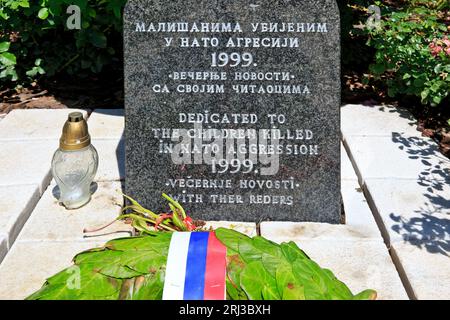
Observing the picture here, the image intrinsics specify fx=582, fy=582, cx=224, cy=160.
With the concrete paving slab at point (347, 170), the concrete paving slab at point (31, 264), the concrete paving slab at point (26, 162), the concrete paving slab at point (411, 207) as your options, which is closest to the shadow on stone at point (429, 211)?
the concrete paving slab at point (411, 207)

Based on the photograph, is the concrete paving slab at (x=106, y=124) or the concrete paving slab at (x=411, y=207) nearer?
the concrete paving slab at (x=411, y=207)

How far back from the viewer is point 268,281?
171cm

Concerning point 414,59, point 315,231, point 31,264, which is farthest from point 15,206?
point 414,59

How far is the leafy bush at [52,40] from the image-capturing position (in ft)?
15.6

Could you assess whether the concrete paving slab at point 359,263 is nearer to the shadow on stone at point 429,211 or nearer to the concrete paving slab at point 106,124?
the shadow on stone at point 429,211

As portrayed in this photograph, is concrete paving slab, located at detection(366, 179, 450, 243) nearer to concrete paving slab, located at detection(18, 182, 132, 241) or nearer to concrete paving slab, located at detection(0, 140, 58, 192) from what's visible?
concrete paving slab, located at detection(18, 182, 132, 241)

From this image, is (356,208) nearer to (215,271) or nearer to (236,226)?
(236,226)

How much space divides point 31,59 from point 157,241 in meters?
4.06

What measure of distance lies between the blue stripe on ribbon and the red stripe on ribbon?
13 millimetres

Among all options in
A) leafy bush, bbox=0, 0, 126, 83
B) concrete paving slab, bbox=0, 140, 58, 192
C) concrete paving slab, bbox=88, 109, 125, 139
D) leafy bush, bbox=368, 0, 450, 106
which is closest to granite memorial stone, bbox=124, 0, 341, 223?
concrete paving slab, bbox=0, 140, 58, 192

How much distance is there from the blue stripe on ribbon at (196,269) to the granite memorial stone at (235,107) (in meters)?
1.32

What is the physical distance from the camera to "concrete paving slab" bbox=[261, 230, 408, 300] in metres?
2.62
